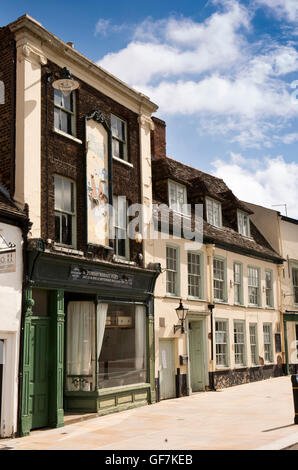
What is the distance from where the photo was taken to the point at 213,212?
2291 centimetres

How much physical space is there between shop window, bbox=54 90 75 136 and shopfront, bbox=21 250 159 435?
12.0 ft

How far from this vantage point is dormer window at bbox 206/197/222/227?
22.4 metres

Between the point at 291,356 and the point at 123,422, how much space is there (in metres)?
15.3

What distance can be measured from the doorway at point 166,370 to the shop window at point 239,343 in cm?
481

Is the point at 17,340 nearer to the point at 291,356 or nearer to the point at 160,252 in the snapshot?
the point at 160,252

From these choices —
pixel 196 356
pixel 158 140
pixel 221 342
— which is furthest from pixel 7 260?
pixel 158 140

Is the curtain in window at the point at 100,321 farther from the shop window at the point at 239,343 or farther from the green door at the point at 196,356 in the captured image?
the shop window at the point at 239,343

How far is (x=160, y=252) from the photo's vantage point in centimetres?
1780

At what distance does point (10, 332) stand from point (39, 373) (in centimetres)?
146

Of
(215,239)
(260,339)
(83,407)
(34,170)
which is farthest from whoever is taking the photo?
(260,339)

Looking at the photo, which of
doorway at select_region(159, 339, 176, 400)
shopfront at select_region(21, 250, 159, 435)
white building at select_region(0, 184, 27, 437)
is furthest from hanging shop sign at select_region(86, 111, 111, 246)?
doorway at select_region(159, 339, 176, 400)

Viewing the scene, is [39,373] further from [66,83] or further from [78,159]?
[66,83]
